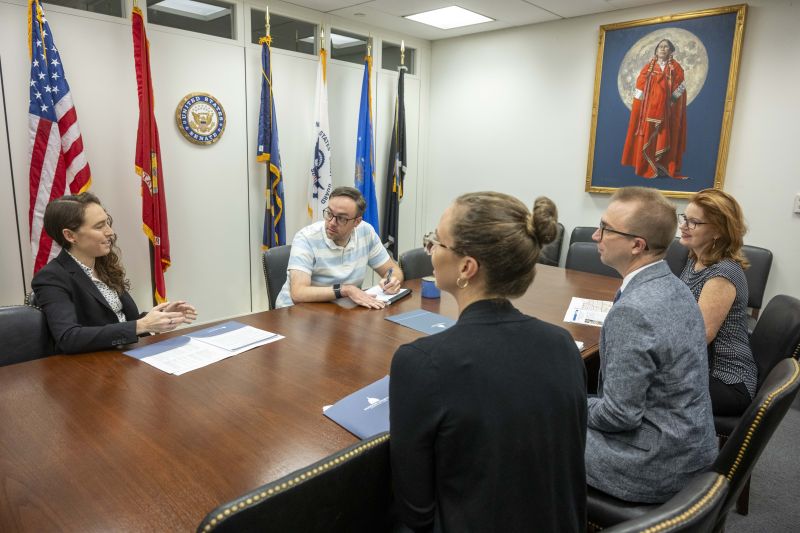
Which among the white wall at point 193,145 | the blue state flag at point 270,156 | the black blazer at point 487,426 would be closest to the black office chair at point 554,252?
the white wall at point 193,145

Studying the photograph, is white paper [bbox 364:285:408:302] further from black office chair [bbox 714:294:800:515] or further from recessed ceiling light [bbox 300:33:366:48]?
recessed ceiling light [bbox 300:33:366:48]

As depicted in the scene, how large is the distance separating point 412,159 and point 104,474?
4.96 metres

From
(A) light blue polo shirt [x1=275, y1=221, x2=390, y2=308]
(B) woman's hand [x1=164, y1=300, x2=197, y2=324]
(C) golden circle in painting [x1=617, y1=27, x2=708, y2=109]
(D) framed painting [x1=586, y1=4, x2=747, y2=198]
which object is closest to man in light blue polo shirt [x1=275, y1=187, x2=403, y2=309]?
(A) light blue polo shirt [x1=275, y1=221, x2=390, y2=308]

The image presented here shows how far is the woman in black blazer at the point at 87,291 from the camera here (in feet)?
5.89

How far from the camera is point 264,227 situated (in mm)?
4492

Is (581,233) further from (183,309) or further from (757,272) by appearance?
(183,309)

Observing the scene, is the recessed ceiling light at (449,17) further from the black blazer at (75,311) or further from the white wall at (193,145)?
the black blazer at (75,311)

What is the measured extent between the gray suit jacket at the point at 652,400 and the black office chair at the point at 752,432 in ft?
0.32

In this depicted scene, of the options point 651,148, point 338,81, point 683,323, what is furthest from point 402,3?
point 683,323

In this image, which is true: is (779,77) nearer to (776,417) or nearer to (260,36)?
(776,417)

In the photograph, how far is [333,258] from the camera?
2822 mm

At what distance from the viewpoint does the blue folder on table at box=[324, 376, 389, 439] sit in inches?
52.8

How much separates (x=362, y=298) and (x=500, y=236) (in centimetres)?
150

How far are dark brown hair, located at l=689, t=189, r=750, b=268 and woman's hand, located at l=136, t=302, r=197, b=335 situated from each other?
6.73 feet
